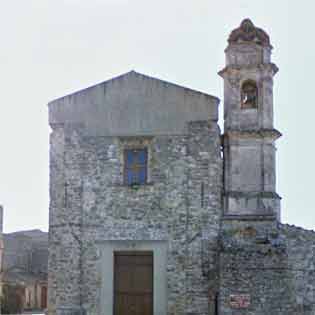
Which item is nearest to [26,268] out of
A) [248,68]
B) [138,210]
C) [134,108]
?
[138,210]

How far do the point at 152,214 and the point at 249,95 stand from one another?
537cm

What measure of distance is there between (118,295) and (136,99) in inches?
234

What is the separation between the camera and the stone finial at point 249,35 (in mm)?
25031

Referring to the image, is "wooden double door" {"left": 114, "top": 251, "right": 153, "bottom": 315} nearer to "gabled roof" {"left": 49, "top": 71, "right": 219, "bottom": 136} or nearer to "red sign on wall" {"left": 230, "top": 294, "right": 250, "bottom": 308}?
"red sign on wall" {"left": 230, "top": 294, "right": 250, "bottom": 308}

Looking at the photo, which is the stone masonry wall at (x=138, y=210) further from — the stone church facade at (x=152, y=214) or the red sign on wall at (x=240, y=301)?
the red sign on wall at (x=240, y=301)

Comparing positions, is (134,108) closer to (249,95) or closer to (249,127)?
(249,127)

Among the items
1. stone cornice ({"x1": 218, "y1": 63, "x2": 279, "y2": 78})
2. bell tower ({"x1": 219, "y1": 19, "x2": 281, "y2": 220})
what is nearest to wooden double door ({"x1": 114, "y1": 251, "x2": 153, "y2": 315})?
bell tower ({"x1": 219, "y1": 19, "x2": 281, "y2": 220})

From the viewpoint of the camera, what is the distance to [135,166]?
2338cm

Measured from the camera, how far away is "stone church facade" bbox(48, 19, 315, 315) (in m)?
22.5

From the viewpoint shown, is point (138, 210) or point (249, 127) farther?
point (249, 127)

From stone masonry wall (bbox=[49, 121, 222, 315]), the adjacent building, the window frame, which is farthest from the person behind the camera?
the adjacent building

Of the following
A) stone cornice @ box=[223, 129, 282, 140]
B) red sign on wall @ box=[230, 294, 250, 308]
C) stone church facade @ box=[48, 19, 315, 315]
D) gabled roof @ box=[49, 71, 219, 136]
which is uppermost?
gabled roof @ box=[49, 71, 219, 136]

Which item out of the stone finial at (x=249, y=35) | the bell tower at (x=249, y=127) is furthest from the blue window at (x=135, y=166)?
the stone finial at (x=249, y=35)

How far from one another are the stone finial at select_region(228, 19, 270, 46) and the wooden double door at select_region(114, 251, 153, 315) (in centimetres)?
761
